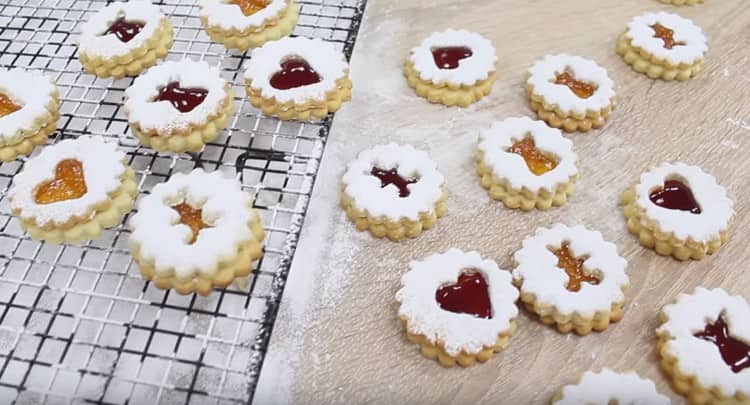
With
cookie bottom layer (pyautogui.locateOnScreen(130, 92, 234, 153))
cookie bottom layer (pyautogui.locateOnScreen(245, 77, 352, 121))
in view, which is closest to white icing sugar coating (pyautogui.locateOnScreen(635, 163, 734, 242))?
cookie bottom layer (pyautogui.locateOnScreen(245, 77, 352, 121))

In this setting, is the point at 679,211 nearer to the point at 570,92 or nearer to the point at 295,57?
the point at 570,92

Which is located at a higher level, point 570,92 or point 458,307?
point 570,92

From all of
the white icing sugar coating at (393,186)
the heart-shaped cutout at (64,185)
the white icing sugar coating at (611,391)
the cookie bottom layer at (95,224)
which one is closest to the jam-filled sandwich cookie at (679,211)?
the white icing sugar coating at (611,391)

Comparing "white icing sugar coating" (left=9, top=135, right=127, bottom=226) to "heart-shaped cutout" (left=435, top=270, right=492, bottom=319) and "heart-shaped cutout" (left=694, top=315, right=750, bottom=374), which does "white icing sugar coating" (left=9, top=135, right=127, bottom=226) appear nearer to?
"heart-shaped cutout" (left=435, top=270, right=492, bottom=319)

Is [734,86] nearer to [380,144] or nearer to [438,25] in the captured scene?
[438,25]

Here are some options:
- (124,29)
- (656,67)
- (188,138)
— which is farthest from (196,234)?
(656,67)

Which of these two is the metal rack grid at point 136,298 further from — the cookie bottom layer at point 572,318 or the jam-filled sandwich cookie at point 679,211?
the jam-filled sandwich cookie at point 679,211
